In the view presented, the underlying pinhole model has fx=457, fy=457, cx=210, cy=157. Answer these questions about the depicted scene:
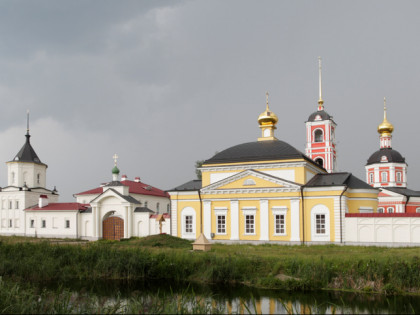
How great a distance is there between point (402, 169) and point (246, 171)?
1138 inches

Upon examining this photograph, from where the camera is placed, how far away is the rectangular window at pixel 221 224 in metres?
29.3

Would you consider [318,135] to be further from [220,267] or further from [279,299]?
[279,299]

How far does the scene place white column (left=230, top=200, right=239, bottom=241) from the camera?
28844 millimetres

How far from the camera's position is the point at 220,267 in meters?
16.7

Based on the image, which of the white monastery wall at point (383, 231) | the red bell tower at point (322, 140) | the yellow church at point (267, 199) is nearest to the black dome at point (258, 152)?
the yellow church at point (267, 199)

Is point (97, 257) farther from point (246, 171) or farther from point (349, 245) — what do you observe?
Answer: point (349, 245)

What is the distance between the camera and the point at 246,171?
28578 mm

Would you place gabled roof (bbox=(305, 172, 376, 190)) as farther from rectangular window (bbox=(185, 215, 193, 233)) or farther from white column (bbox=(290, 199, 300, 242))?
rectangular window (bbox=(185, 215, 193, 233))

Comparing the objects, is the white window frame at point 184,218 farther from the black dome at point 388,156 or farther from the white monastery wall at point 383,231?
the black dome at point 388,156

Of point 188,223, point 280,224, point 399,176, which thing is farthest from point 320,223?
point 399,176

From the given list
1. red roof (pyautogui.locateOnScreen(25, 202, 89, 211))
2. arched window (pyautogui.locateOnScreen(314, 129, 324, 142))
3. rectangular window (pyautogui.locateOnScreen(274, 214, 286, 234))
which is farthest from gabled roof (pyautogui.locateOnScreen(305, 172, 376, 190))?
red roof (pyautogui.locateOnScreen(25, 202, 89, 211))

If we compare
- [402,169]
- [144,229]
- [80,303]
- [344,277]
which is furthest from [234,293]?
[402,169]

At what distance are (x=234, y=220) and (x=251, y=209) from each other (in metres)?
1.34

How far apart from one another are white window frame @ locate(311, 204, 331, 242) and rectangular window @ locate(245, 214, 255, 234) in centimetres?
372
